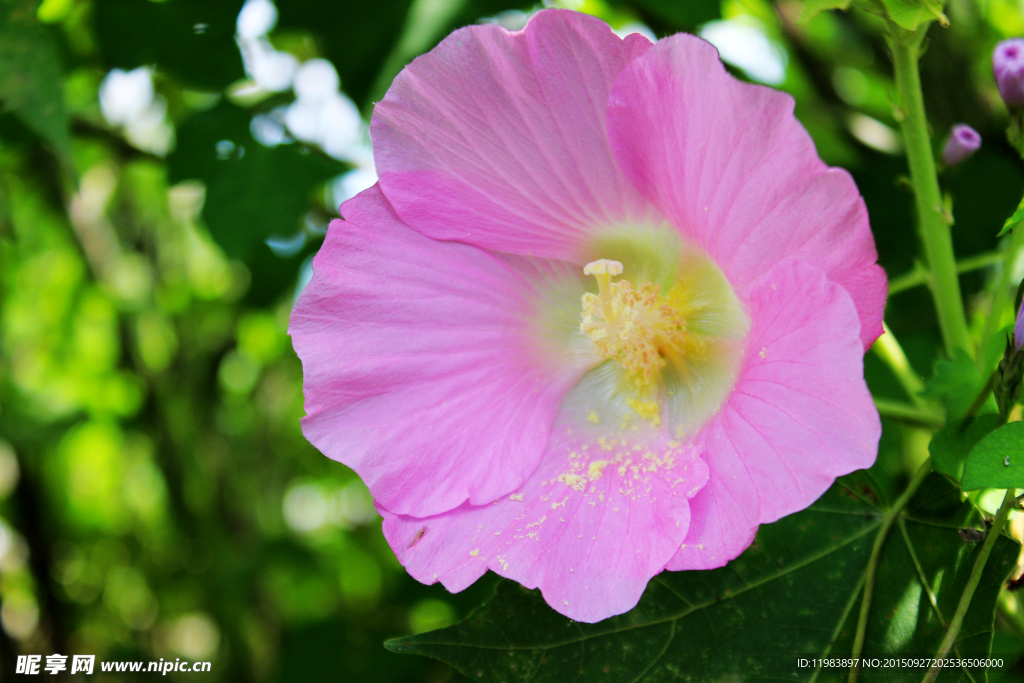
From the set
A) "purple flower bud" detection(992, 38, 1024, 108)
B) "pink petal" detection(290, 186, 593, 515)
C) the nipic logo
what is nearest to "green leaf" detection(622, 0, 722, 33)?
"purple flower bud" detection(992, 38, 1024, 108)

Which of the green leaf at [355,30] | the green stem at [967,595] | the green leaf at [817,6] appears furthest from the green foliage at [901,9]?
the green leaf at [355,30]

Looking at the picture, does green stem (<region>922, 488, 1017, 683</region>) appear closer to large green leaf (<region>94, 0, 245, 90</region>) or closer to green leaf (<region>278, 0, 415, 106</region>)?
green leaf (<region>278, 0, 415, 106</region>)

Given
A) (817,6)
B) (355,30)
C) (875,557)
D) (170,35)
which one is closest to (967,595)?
(875,557)

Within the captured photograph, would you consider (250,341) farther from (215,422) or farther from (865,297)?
(865,297)

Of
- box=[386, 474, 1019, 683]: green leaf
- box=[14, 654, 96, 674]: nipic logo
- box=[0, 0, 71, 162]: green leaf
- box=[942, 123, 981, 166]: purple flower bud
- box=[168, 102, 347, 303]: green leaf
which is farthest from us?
box=[14, 654, 96, 674]: nipic logo

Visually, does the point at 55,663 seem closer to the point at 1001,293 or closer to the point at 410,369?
the point at 410,369

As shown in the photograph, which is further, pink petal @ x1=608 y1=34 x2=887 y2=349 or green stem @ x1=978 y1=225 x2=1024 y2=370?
green stem @ x1=978 y1=225 x2=1024 y2=370

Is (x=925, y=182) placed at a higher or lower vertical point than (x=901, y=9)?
lower
